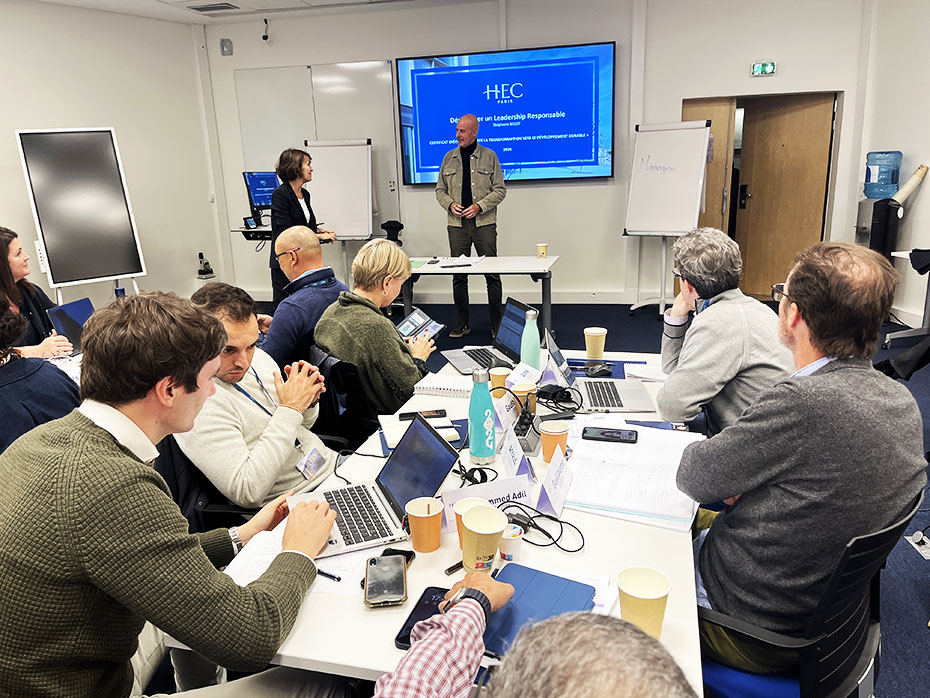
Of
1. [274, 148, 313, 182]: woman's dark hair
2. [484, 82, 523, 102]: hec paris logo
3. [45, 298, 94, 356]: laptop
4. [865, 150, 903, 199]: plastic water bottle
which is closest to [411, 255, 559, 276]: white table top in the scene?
[274, 148, 313, 182]: woman's dark hair

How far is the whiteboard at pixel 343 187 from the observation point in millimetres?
6594

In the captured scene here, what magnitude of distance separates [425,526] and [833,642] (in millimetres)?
850

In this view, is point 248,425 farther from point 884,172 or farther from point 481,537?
point 884,172

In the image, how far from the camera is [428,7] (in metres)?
6.37

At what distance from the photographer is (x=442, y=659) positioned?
0.95 meters

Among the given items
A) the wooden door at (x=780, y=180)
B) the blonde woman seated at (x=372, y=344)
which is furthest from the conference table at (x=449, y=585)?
the wooden door at (x=780, y=180)

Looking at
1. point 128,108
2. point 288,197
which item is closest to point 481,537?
point 288,197

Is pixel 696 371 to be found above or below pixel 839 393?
below

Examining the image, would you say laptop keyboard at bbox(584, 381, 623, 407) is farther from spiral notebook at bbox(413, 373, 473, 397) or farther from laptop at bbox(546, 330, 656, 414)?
spiral notebook at bbox(413, 373, 473, 397)

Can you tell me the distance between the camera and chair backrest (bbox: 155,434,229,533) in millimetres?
1783

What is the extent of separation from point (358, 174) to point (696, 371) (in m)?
5.26

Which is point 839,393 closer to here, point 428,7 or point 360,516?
point 360,516

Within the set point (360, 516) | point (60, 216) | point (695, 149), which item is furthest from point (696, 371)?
point (60, 216)

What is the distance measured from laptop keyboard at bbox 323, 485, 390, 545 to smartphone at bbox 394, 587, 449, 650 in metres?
0.24
